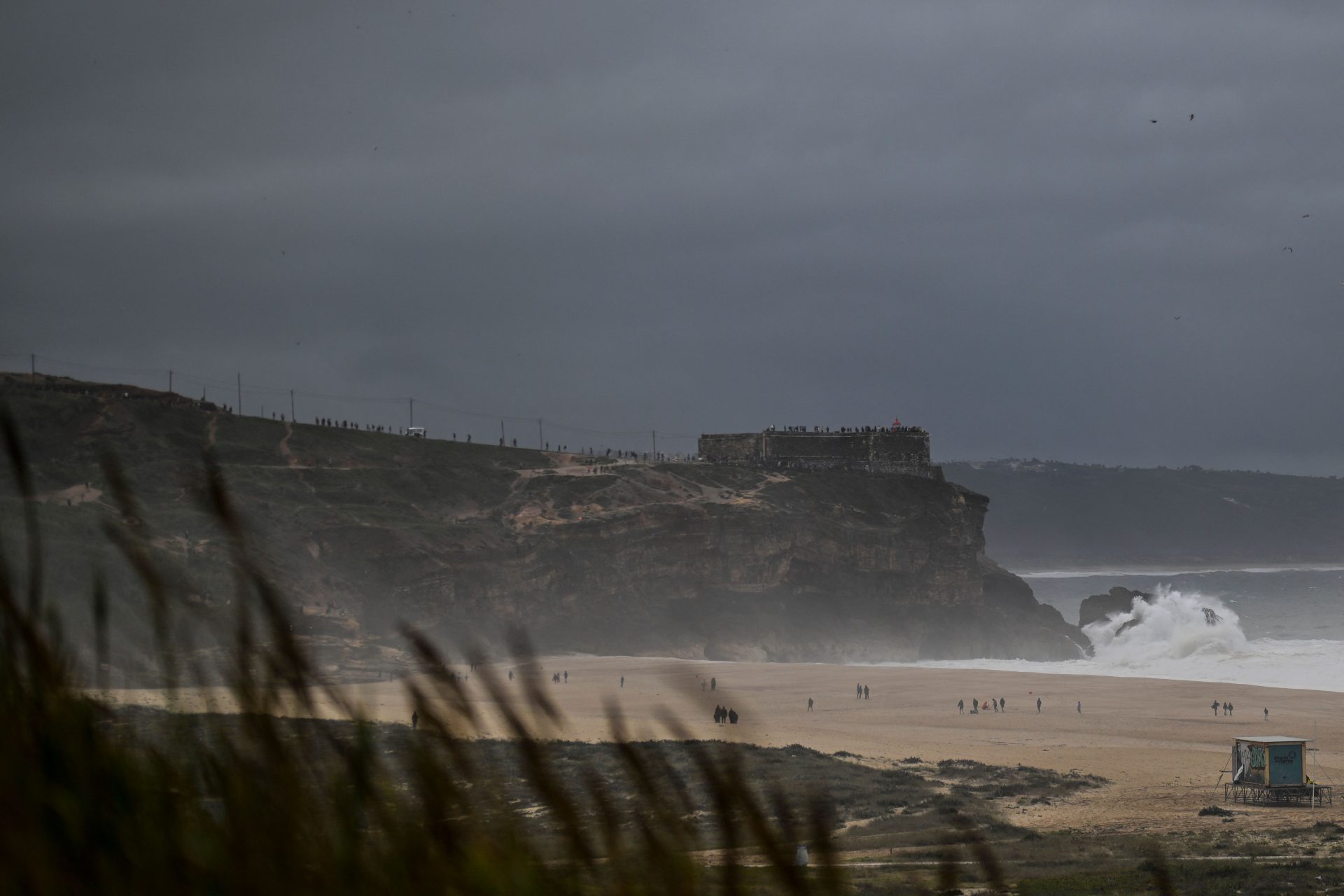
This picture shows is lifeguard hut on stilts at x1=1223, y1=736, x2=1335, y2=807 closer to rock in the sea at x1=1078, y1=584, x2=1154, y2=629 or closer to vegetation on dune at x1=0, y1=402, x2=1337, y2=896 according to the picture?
vegetation on dune at x1=0, y1=402, x2=1337, y2=896

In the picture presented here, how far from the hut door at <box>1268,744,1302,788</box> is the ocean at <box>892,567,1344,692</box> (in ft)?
94.8

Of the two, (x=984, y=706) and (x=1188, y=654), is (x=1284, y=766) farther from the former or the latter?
(x=1188, y=654)

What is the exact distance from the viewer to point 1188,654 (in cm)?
6931

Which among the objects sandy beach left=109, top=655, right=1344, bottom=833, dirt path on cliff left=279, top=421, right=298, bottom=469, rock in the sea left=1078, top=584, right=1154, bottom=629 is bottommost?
sandy beach left=109, top=655, right=1344, bottom=833

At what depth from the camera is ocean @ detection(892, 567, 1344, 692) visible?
59594 mm

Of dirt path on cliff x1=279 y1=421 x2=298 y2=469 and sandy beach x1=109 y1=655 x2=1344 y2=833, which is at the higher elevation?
dirt path on cliff x1=279 y1=421 x2=298 y2=469

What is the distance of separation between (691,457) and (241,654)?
281 feet

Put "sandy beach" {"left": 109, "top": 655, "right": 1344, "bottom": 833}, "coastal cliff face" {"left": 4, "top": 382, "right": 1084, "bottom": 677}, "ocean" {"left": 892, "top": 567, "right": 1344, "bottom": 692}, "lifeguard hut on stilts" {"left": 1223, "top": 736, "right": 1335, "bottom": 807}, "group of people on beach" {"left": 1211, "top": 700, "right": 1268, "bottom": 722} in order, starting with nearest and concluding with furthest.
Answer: "lifeguard hut on stilts" {"left": 1223, "top": 736, "right": 1335, "bottom": 807}, "sandy beach" {"left": 109, "top": 655, "right": 1344, "bottom": 833}, "group of people on beach" {"left": 1211, "top": 700, "right": 1268, "bottom": 722}, "coastal cliff face" {"left": 4, "top": 382, "right": 1084, "bottom": 677}, "ocean" {"left": 892, "top": 567, "right": 1344, "bottom": 692}

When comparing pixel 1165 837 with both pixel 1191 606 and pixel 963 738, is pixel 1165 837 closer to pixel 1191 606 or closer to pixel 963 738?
pixel 963 738

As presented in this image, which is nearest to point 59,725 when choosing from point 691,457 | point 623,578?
point 623,578

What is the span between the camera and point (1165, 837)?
21.2 m

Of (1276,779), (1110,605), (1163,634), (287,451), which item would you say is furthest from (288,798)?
(1110,605)

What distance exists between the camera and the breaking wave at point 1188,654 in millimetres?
58188

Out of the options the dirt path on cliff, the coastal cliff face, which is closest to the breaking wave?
the coastal cliff face
